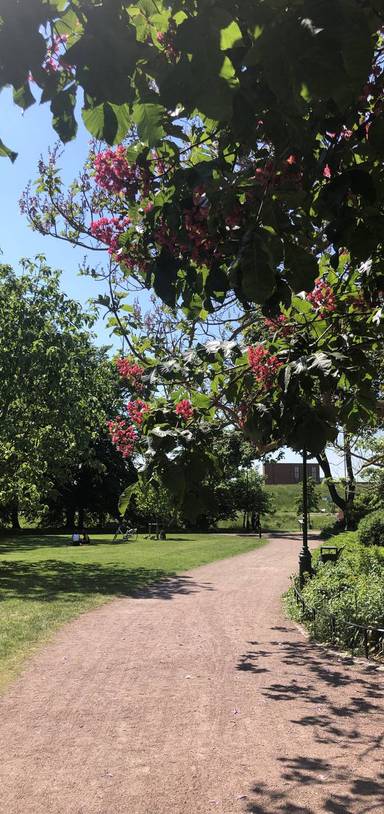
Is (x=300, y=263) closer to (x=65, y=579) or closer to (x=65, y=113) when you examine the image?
(x=65, y=113)

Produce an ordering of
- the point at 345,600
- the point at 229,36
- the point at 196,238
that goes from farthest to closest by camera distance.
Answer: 1. the point at 345,600
2. the point at 196,238
3. the point at 229,36

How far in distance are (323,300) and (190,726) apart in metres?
4.11

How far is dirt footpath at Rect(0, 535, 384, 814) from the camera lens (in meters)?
4.08

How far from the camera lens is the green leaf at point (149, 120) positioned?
2.51 m

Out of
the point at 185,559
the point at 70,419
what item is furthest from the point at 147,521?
the point at 70,419

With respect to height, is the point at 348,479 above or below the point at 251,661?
above

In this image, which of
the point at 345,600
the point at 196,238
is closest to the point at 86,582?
the point at 345,600

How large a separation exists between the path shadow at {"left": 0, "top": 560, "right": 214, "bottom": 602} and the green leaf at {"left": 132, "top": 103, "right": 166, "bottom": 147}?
11827mm

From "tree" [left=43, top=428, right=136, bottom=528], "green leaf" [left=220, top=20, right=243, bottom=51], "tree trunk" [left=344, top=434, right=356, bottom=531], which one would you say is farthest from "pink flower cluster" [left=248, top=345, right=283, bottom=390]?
"tree" [left=43, top=428, right=136, bottom=528]

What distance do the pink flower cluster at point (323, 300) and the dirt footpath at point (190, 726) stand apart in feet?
12.4

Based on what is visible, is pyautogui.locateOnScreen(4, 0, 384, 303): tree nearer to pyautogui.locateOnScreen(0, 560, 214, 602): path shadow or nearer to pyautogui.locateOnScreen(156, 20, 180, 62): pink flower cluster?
pyautogui.locateOnScreen(156, 20, 180, 62): pink flower cluster

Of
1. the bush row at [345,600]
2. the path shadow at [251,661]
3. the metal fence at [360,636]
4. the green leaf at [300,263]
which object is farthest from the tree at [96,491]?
the green leaf at [300,263]

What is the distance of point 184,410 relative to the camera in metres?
4.73

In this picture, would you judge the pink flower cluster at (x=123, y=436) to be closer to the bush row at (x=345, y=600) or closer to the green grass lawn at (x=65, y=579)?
the green grass lawn at (x=65, y=579)
